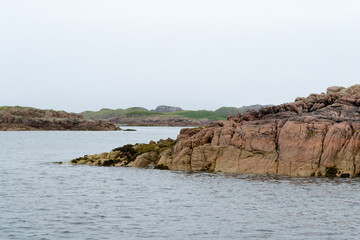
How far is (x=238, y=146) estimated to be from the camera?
45.9m

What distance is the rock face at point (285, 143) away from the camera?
42.2 metres

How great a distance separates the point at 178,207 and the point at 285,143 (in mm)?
16651

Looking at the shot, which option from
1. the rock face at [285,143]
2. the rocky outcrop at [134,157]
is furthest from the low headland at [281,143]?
the rocky outcrop at [134,157]

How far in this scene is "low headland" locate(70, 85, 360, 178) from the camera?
4222 centimetres

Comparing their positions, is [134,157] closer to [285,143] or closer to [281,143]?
[281,143]

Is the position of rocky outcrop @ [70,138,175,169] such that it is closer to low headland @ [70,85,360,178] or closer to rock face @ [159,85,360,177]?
low headland @ [70,85,360,178]

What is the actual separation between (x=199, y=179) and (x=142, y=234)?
18.6 m

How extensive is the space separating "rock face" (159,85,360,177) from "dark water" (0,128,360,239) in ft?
7.65

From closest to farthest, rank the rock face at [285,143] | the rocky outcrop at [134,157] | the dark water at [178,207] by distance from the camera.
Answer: the dark water at [178,207] → the rock face at [285,143] → the rocky outcrop at [134,157]

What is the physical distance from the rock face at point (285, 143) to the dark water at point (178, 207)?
2332 mm

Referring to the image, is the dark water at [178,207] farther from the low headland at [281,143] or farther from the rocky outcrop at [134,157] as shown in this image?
the rocky outcrop at [134,157]

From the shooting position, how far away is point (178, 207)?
102 feet

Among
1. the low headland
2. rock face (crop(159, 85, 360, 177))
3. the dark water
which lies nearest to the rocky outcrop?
the low headland

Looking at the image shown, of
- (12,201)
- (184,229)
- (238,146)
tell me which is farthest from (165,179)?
(184,229)
